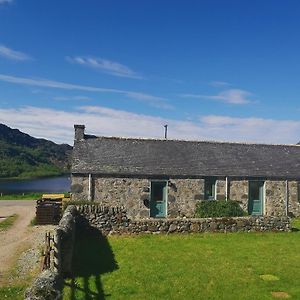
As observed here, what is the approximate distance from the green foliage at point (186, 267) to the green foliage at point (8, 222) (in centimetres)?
539

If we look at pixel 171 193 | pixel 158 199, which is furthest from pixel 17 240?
pixel 171 193

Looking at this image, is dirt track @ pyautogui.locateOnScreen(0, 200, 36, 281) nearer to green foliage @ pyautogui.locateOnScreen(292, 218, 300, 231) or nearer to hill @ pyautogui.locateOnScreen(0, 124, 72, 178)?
green foliage @ pyautogui.locateOnScreen(292, 218, 300, 231)

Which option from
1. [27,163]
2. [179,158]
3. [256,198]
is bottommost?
[256,198]

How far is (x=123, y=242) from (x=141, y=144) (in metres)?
11.6

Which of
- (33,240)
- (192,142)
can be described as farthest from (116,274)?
(192,142)

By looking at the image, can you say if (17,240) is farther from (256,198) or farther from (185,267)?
(256,198)

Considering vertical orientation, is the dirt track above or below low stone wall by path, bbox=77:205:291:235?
below

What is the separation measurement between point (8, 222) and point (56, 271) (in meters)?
15.1

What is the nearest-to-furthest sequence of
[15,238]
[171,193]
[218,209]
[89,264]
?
[89,264] → [15,238] → [218,209] → [171,193]

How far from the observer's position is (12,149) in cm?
17738

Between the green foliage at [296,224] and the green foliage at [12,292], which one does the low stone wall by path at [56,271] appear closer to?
the green foliage at [12,292]

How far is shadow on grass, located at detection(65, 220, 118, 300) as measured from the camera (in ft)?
35.3

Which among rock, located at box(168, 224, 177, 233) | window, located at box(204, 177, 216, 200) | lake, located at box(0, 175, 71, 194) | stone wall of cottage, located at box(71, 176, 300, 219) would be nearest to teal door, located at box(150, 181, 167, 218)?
stone wall of cottage, located at box(71, 176, 300, 219)

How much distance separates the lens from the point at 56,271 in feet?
28.9
